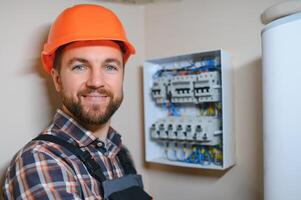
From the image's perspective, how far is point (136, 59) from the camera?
63.9 inches

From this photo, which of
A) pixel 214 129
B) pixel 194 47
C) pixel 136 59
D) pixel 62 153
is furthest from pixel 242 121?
pixel 62 153

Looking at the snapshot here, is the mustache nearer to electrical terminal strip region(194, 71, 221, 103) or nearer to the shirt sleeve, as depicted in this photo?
the shirt sleeve

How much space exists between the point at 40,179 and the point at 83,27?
50 centimetres

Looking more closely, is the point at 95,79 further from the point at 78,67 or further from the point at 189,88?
the point at 189,88

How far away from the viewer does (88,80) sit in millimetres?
1012

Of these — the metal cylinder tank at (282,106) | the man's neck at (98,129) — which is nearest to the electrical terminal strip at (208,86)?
the metal cylinder tank at (282,106)

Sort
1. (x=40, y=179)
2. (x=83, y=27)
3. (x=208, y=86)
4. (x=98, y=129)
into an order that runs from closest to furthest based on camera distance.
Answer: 1. (x=40, y=179)
2. (x=83, y=27)
3. (x=98, y=129)
4. (x=208, y=86)

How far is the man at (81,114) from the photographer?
0.86 metres

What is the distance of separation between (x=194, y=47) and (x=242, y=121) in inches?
16.8

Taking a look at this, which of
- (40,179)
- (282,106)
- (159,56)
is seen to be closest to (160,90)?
(159,56)

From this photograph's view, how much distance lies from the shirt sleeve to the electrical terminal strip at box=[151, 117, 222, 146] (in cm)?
61

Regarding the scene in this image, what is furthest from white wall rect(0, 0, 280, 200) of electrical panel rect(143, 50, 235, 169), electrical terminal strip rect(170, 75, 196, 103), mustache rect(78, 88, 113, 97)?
mustache rect(78, 88, 113, 97)

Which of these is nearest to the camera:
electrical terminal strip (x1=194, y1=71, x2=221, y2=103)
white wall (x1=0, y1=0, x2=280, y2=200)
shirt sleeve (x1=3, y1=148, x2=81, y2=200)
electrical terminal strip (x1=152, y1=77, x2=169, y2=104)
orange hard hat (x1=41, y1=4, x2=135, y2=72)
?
shirt sleeve (x1=3, y1=148, x2=81, y2=200)

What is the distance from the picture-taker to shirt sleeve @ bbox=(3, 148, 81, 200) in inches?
31.9
